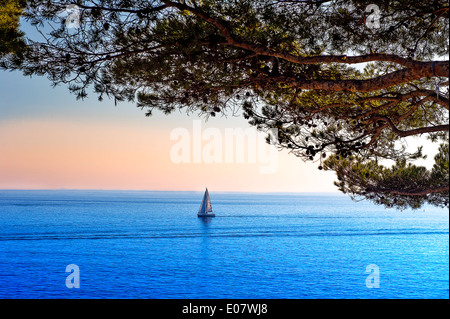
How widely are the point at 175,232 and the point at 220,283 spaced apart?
17.0m

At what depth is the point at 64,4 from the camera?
4664 millimetres

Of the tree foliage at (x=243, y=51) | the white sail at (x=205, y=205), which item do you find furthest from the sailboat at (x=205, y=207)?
the tree foliage at (x=243, y=51)

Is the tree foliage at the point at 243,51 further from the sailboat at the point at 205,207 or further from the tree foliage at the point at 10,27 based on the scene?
the sailboat at the point at 205,207

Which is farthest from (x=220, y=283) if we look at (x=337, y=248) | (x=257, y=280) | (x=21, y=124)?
(x=21, y=124)

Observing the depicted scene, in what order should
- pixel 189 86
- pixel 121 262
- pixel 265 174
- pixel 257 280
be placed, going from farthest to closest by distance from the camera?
pixel 265 174
pixel 121 262
pixel 257 280
pixel 189 86

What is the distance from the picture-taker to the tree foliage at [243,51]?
14.2ft

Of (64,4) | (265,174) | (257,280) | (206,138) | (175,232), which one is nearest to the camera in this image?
(64,4)

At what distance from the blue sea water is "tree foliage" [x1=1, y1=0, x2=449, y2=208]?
17.8 metres

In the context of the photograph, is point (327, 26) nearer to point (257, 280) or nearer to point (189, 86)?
point (189, 86)

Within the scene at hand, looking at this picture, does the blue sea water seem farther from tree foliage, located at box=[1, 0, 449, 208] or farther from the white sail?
tree foliage, located at box=[1, 0, 449, 208]

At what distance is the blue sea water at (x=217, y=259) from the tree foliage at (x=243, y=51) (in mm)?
17815

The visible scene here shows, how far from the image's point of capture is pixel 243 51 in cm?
477

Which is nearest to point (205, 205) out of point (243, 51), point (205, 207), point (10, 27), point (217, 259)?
point (205, 207)

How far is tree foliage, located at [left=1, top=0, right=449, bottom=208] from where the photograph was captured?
433 cm
